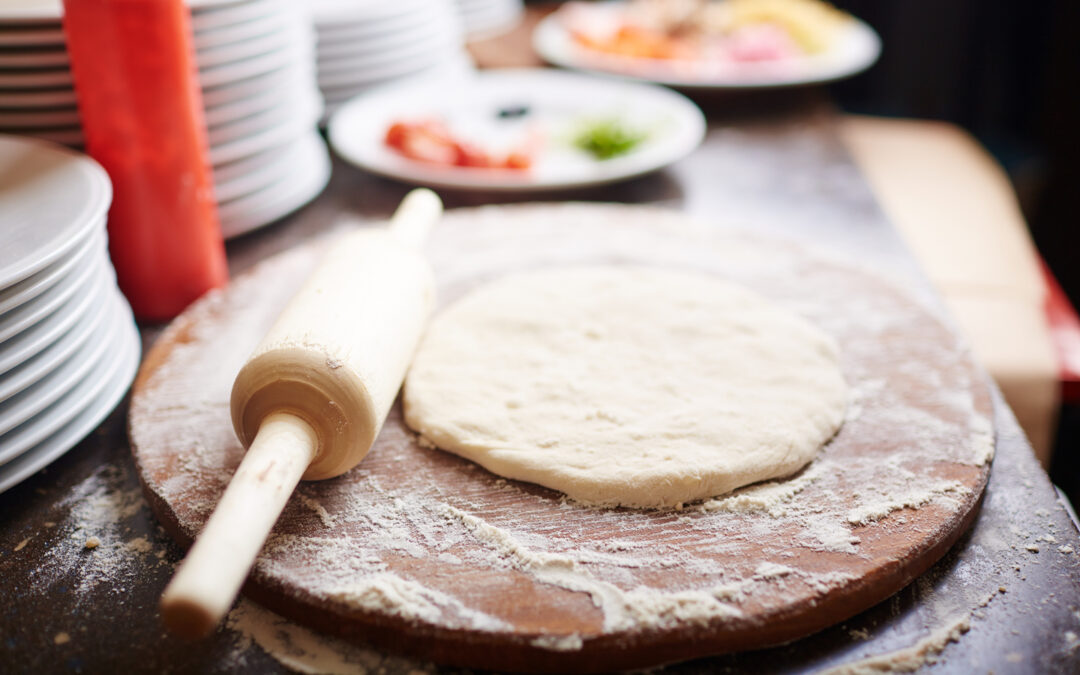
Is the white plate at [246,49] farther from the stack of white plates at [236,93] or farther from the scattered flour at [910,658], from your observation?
the scattered flour at [910,658]

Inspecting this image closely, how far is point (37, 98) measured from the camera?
127 centimetres

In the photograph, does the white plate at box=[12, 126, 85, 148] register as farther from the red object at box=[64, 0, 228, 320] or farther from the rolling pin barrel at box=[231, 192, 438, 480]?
the rolling pin barrel at box=[231, 192, 438, 480]

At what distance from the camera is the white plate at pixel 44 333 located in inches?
34.6

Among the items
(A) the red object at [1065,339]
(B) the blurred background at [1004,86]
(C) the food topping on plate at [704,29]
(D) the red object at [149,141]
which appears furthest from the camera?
(B) the blurred background at [1004,86]

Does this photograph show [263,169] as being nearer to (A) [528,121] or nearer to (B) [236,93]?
(B) [236,93]

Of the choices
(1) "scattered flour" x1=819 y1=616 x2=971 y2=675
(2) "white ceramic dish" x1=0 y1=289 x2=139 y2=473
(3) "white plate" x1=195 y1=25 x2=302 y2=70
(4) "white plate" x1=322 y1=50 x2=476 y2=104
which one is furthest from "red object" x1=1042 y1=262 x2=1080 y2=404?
(2) "white ceramic dish" x1=0 y1=289 x2=139 y2=473

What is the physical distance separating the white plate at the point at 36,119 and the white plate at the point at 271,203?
269 mm

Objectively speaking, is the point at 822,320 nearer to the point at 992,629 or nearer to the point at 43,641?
the point at 992,629

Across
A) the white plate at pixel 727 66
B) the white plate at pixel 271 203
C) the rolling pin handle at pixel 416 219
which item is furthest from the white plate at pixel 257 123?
the white plate at pixel 727 66

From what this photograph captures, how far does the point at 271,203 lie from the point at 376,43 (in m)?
0.69

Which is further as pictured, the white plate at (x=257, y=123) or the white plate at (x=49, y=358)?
the white plate at (x=257, y=123)

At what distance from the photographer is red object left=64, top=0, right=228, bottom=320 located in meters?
1.07

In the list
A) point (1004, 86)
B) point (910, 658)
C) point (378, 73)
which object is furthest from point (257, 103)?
point (1004, 86)

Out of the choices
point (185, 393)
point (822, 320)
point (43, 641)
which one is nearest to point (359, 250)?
point (185, 393)
